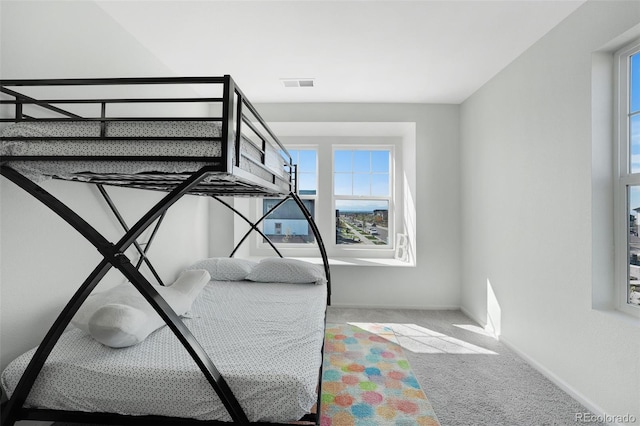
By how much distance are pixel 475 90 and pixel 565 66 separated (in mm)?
1260

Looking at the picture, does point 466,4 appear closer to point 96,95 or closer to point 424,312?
point 96,95

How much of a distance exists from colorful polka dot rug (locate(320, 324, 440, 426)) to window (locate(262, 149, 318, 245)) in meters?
1.81

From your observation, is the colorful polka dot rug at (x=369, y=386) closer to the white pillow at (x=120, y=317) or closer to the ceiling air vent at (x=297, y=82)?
the white pillow at (x=120, y=317)

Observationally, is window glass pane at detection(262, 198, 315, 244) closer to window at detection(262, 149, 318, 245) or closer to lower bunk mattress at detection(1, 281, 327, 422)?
window at detection(262, 149, 318, 245)

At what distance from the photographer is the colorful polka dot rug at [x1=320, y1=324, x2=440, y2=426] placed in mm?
1872

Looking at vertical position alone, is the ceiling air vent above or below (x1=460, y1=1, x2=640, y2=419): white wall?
above

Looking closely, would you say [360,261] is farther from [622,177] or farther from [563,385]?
[622,177]

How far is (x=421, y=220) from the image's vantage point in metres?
3.84

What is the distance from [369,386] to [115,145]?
2012mm

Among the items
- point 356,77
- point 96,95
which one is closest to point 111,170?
point 96,95

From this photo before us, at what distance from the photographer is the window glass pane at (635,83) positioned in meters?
1.88

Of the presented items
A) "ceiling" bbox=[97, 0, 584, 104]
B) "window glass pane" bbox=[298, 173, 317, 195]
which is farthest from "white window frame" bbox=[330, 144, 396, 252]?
"ceiling" bbox=[97, 0, 584, 104]

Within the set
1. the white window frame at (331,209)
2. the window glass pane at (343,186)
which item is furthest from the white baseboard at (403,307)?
the window glass pane at (343,186)

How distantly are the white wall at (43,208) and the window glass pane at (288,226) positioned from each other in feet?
7.58
